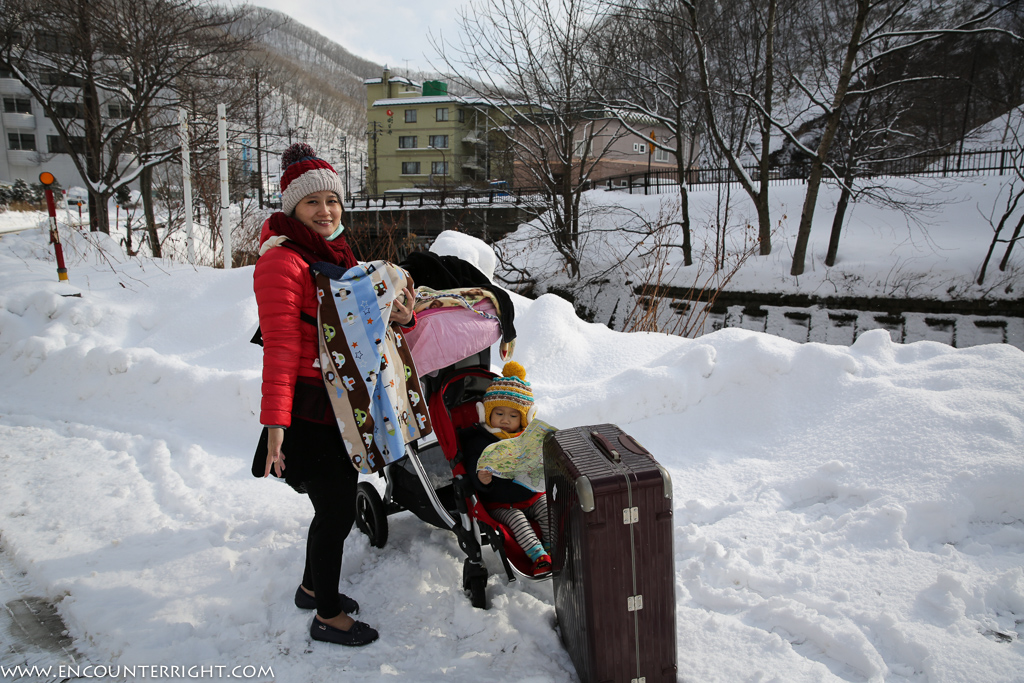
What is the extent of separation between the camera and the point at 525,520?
9.43 feet

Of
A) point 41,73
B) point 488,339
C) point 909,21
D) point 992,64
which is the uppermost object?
point 992,64

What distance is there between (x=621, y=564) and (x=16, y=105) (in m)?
56.2

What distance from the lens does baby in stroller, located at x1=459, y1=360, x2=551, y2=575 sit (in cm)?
282

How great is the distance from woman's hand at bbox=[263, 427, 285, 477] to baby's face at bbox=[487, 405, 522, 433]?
116 cm

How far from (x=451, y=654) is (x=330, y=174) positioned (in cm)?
212

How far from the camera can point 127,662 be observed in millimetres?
2311

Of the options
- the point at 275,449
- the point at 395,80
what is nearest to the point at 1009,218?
the point at 275,449

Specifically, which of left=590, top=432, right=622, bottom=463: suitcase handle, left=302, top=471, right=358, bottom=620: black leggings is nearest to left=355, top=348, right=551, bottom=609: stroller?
left=302, top=471, right=358, bottom=620: black leggings

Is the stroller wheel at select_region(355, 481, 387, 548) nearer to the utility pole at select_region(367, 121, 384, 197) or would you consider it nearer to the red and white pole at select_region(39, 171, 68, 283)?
the red and white pole at select_region(39, 171, 68, 283)

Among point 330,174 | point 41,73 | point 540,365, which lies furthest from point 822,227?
point 41,73

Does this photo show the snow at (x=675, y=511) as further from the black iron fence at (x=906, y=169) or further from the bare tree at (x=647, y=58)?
the black iron fence at (x=906, y=169)

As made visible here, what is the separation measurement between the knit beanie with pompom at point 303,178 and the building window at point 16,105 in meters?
54.2

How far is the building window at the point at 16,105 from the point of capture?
40.7 m

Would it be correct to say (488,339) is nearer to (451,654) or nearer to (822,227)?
(451,654)
